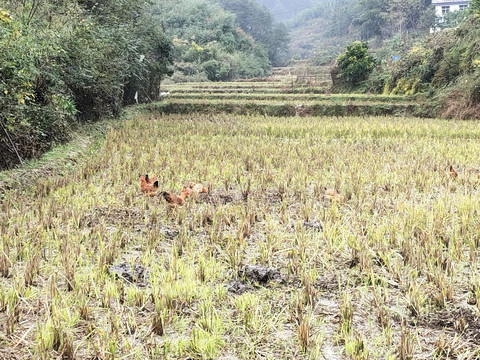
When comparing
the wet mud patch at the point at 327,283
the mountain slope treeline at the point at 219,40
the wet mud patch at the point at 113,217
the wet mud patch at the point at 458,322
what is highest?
the mountain slope treeline at the point at 219,40

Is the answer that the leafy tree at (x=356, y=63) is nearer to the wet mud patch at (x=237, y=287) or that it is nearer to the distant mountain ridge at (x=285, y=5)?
the wet mud patch at (x=237, y=287)

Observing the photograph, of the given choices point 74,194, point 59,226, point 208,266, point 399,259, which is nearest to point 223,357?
point 208,266

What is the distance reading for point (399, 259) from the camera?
2.48m

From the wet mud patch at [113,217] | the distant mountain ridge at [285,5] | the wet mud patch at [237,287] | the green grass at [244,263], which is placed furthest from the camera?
the distant mountain ridge at [285,5]

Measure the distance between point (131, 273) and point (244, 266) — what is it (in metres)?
0.64

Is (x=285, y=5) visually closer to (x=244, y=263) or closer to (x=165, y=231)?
(x=165, y=231)

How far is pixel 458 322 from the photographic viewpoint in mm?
1714

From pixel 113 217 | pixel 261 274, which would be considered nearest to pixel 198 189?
pixel 113 217

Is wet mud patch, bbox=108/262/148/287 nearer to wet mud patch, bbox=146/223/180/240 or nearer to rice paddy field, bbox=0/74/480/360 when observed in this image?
rice paddy field, bbox=0/74/480/360

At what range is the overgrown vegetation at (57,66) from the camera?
4.55 meters

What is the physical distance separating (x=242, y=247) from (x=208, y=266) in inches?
13.7

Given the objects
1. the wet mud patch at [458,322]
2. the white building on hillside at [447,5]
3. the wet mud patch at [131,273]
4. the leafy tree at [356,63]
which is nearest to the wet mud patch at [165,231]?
the wet mud patch at [131,273]

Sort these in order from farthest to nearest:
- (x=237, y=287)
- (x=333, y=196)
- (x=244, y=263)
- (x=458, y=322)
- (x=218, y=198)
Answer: (x=218, y=198) → (x=333, y=196) → (x=244, y=263) → (x=237, y=287) → (x=458, y=322)

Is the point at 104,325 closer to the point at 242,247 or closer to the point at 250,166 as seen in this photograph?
the point at 242,247
